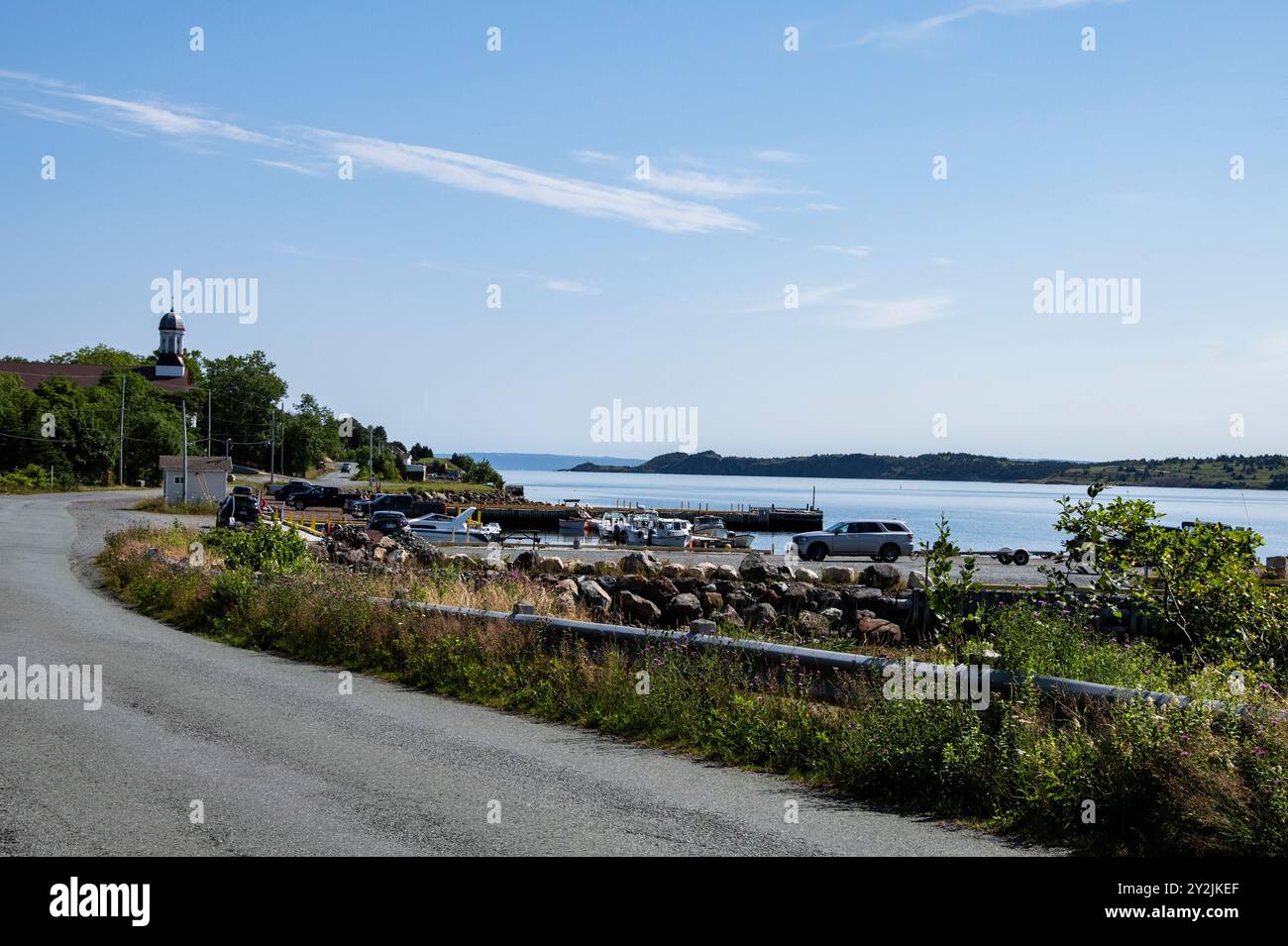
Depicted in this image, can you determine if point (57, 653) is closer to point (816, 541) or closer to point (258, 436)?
point (816, 541)

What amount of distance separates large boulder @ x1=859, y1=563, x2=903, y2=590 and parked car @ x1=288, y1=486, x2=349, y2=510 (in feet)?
195

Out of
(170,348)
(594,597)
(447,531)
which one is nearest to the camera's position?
(594,597)

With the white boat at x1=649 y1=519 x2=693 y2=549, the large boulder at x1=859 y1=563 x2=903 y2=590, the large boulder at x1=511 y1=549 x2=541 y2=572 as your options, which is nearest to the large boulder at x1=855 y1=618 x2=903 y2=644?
the large boulder at x1=859 y1=563 x2=903 y2=590

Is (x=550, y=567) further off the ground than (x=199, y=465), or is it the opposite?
(x=199, y=465)

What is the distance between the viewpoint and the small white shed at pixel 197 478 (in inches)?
2630

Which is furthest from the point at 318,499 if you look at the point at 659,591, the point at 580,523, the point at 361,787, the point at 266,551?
the point at 361,787

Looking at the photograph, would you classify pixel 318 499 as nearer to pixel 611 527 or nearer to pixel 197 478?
pixel 197 478

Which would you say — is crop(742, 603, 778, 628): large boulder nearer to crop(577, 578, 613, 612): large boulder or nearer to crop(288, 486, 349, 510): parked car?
crop(577, 578, 613, 612): large boulder

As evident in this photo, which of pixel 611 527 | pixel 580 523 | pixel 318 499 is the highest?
pixel 318 499

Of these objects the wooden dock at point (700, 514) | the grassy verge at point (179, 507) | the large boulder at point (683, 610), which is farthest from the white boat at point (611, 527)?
the large boulder at point (683, 610)

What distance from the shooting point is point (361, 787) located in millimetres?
7301

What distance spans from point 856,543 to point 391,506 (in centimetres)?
4866

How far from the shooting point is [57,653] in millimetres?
13594

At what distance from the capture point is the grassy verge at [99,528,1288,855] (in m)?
5.96
